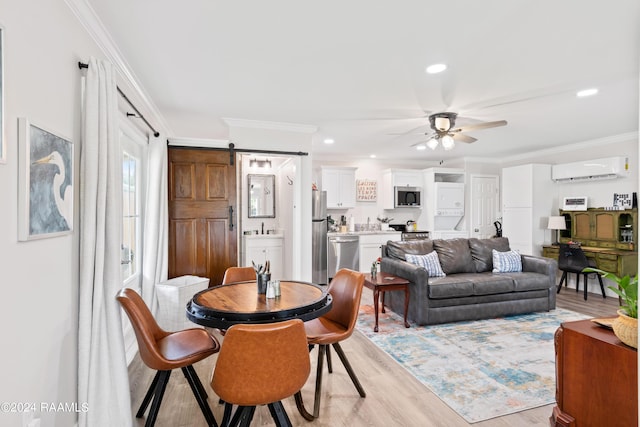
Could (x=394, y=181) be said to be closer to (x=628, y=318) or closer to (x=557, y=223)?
(x=557, y=223)

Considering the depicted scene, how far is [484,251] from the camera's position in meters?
4.87

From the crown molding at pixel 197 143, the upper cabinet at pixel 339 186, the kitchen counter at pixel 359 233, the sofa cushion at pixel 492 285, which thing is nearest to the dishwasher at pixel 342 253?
the kitchen counter at pixel 359 233

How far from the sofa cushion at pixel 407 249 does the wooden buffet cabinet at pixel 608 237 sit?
2729mm

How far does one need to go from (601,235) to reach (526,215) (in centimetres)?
117

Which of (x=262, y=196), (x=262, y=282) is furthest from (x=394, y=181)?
(x=262, y=282)

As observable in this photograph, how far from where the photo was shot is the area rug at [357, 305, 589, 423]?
97.4 inches

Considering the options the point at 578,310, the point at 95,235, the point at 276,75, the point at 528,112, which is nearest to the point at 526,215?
the point at 578,310

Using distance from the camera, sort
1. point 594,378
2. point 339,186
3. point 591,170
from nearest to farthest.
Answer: point 594,378
point 591,170
point 339,186

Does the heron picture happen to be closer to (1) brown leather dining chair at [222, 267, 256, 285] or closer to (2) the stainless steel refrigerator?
(1) brown leather dining chair at [222, 267, 256, 285]

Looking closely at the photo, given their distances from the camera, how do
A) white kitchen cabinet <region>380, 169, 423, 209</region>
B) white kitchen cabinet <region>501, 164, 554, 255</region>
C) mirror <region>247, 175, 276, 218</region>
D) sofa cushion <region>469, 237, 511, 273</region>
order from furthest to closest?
white kitchen cabinet <region>380, 169, 423, 209</region>, mirror <region>247, 175, 276, 218</region>, white kitchen cabinet <region>501, 164, 554, 255</region>, sofa cushion <region>469, 237, 511, 273</region>

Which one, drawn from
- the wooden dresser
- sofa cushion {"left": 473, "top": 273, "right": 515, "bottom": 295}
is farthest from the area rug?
the wooden dresser

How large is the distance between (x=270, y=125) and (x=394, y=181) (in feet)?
12.2

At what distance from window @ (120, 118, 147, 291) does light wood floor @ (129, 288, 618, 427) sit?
0.96m

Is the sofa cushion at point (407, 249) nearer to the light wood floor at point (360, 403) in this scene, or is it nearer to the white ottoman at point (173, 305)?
the light wood floor at point (360, 403)
